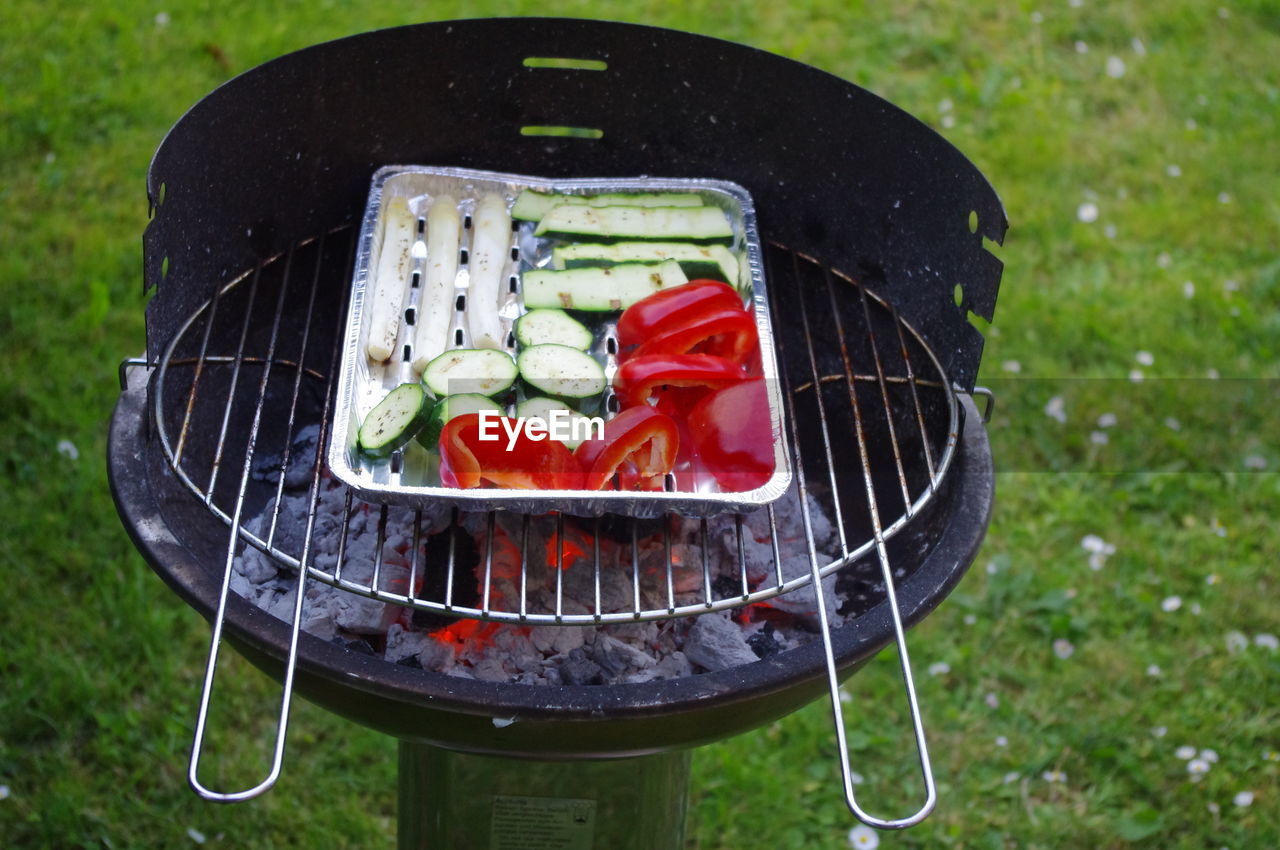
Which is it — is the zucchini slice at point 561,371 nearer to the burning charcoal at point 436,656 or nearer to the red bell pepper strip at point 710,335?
Result: the red bell pepper strip at point 710,335

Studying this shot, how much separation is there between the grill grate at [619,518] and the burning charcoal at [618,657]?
0.21ft

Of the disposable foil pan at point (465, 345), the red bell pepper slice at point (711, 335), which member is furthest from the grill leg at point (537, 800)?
the red bell pepper slice at point (711, 335)

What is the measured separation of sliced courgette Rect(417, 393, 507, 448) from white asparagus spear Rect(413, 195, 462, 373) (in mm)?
252

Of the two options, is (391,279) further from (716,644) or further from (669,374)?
(716,644)

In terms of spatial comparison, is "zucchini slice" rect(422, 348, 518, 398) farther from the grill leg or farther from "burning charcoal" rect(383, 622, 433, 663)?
the grill leg

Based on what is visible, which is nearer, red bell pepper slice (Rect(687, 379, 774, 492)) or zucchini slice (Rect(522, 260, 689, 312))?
red bell pepper slice (Rect(687, 379, 774, 492))

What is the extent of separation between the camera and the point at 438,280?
7.87 ft

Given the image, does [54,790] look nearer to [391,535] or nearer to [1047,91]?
[391,535]

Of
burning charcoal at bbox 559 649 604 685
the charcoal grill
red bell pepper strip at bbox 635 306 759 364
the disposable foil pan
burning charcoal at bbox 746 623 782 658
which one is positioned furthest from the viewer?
red bell pepper strip at bbox 635 306 759 364

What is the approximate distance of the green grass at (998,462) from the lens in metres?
3.01

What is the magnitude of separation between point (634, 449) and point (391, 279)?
0.74 m

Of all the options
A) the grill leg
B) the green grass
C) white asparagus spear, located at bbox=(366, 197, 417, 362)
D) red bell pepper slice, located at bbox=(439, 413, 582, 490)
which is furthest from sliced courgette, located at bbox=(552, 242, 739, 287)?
the green grass

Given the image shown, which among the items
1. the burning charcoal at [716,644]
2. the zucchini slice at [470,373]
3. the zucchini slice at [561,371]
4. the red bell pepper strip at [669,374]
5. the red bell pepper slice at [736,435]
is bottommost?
the burning charcoal at [716,644]

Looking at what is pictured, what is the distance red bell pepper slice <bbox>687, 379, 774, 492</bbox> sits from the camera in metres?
1.98
